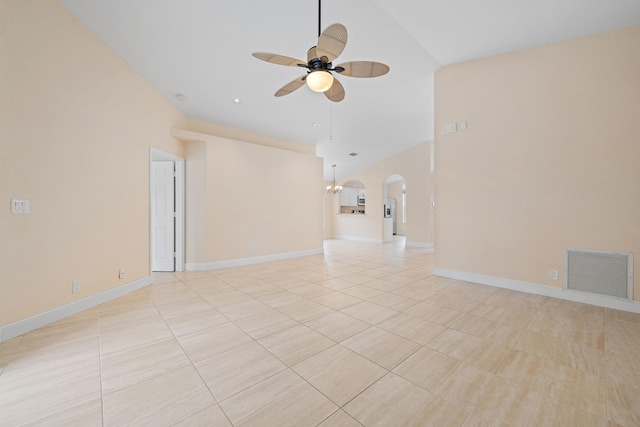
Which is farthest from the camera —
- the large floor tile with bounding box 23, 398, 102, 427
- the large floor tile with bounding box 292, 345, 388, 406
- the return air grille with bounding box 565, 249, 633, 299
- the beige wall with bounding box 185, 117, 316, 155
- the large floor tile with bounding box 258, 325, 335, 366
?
the beige wall with bounding box 185, 117, 316, 155

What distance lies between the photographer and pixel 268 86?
446 centimetres

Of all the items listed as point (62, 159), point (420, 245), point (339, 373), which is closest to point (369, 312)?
point (339, 373)

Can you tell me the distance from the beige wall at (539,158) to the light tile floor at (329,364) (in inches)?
36.4

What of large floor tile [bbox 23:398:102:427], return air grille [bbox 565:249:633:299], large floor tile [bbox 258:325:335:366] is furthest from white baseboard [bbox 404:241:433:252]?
large floor tile [bbox 23:398:102:427]

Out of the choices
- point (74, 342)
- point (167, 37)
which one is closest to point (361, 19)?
point (167, 37)

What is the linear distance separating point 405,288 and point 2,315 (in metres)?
4.56

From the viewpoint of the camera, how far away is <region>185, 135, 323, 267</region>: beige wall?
521 centimetres

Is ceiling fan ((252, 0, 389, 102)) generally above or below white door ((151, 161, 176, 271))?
above

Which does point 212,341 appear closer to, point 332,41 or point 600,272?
point 332,41

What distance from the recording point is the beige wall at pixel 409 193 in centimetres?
871

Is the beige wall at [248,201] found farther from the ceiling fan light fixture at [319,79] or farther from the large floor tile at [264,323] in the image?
the ceiling fan light fixture at [319,79]

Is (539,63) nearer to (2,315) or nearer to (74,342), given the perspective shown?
(74,342)

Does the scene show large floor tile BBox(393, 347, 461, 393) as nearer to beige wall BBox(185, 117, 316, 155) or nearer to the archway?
beige wall BBox(185, 117, 316, 155)

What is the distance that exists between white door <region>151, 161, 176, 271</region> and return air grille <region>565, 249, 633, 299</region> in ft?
22.0
